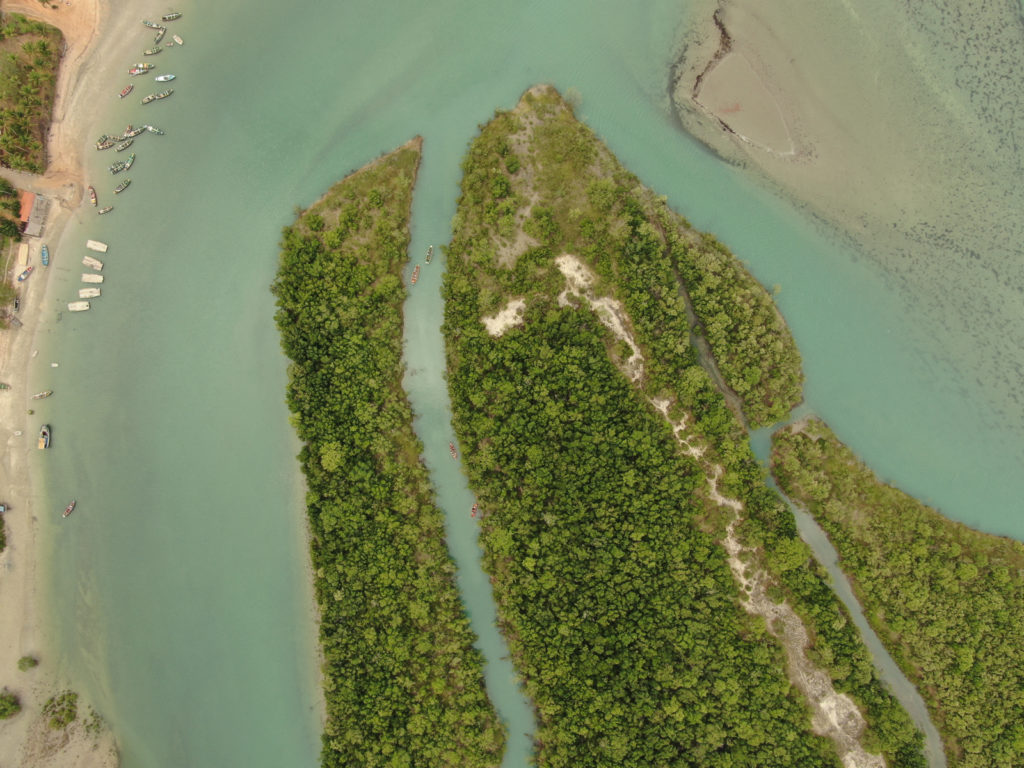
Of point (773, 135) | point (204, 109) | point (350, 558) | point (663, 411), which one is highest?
point (773, 135)

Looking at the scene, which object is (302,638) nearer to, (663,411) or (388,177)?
(663,411)

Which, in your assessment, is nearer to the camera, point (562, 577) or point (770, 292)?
point (562, 577)

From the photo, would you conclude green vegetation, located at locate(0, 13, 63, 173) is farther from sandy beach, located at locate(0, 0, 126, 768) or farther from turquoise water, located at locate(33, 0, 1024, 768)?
turquoise water, located at locate(33, 0, 1024, 768)

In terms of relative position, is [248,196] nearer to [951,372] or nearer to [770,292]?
[770,292]

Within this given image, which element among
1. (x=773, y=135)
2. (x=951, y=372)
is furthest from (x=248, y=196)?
(x=951, y=372)

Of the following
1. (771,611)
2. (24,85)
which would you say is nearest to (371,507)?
(771,611)

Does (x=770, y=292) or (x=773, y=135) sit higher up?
(x=773, y=135)
